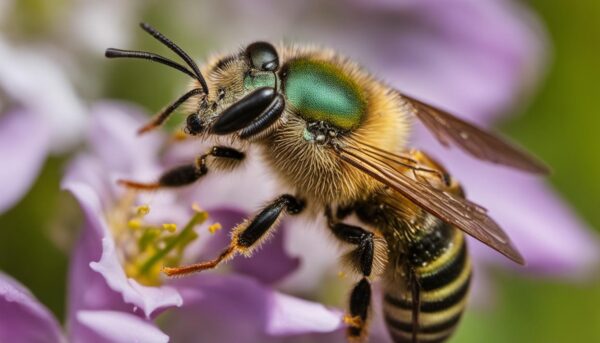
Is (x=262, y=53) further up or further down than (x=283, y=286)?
further up

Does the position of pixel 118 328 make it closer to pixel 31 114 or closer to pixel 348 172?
pixel 348 172

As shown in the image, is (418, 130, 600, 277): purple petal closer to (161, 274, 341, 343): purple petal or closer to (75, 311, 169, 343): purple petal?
(161, 274, 341, 343): purple petal

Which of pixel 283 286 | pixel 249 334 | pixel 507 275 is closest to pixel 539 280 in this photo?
pixel 507 275

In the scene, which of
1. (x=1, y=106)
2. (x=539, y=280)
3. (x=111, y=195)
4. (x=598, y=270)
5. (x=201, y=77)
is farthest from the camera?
(x=539, y=280)

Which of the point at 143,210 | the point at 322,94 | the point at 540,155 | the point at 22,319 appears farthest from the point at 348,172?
the point at 540,155

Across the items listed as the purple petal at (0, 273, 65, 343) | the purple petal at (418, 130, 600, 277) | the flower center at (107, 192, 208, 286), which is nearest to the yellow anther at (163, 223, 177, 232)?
the flower center at (107, 192, 208, 286)

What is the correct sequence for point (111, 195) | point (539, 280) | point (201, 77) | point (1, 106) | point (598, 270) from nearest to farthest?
point (201, 77) → point (111, 195) → point (1, 106) → point (598, 270) → point (539, 280)

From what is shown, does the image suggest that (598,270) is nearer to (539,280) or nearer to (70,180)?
(539,280)
